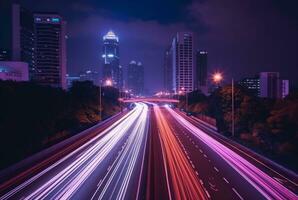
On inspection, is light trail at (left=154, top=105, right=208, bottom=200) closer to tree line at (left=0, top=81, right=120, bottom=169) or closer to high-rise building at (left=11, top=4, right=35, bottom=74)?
tree line at (left=0, top=81, right=120, bottom=169)

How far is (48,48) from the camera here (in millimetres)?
197000

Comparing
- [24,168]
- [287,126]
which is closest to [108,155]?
[24,168]

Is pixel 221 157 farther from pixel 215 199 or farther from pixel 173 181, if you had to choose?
pixel 215 199

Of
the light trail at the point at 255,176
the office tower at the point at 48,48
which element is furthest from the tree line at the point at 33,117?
the office tower at the point at 48,48

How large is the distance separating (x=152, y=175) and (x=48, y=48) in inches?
7242

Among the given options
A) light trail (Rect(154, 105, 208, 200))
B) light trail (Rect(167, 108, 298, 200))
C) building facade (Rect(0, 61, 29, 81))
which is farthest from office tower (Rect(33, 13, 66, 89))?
light trail (Rect(167, 108, 298, 200))

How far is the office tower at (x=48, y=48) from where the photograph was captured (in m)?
195

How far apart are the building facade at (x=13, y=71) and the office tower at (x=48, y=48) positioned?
82490 millimetres

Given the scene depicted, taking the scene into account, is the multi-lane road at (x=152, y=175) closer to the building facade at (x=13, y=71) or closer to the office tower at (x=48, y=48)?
the building facade at (x=13, y=71)

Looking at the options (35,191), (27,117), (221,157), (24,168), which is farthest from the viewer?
(27,117)

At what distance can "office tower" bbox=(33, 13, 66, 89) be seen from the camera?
7677 inches

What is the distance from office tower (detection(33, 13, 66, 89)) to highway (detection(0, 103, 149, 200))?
162 metres

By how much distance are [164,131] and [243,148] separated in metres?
19.6

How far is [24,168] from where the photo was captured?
3111cm
